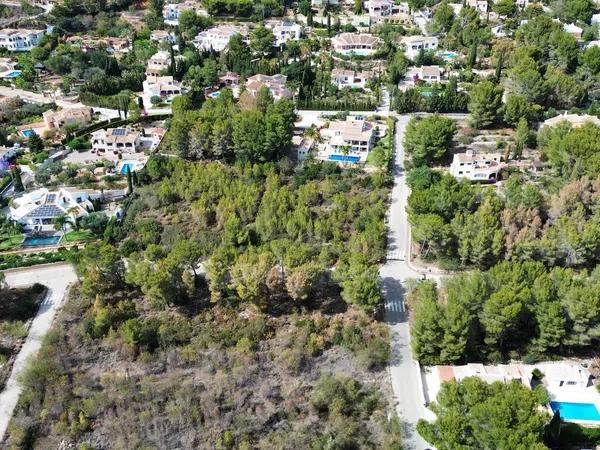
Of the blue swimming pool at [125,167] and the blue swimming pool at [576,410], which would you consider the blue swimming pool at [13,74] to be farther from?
the blue swimming pool at [576,410]

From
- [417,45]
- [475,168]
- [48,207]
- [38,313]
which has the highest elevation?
[417,45]

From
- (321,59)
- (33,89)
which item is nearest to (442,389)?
(321,59)

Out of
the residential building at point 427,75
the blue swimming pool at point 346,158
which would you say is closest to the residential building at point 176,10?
the residential building at point 427,75

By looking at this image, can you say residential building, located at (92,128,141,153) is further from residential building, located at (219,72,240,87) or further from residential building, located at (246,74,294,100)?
residential building, located at (219,72,240,87)

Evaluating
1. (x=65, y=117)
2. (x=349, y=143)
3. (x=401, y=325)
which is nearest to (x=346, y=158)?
(x=349, y=143)

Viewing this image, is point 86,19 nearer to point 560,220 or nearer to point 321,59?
point 321,59

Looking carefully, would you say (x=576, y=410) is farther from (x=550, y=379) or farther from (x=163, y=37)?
(x=163, y=37)

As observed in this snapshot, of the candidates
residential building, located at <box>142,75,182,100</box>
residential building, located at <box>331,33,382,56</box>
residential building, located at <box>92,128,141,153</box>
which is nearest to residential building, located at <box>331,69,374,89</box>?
residential building, located at <box>331,33,382,56</box>
